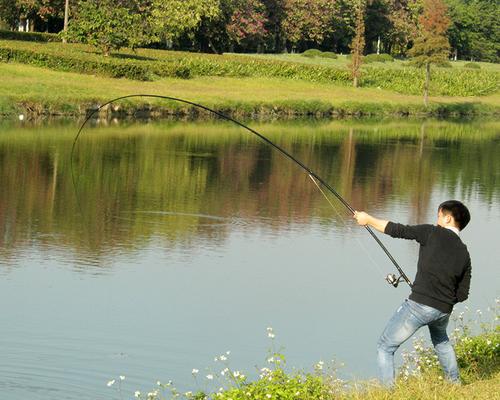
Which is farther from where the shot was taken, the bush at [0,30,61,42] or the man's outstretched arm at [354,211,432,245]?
the bush at [0,30,61,42]

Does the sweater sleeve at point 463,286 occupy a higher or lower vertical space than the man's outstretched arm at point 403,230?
lower

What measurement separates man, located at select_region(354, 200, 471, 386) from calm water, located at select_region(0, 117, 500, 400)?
1.79 m

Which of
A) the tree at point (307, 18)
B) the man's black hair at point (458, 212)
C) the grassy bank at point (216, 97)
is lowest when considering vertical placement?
the grassy bank at point (216, 97)

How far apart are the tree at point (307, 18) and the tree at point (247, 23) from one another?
3.48 meters

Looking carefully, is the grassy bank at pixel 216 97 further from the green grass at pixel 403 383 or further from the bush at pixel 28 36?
the green grass at pixel 403 383

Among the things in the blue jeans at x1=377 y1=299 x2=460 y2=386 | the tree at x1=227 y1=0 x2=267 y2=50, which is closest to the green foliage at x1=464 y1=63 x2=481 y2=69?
the tree at x1=227 y1=0 x2=267 y2=50

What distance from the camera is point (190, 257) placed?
17.7 metres

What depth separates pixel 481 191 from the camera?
94.7ft

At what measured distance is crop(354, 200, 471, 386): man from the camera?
866 centimetres

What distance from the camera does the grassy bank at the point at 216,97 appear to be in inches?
1706

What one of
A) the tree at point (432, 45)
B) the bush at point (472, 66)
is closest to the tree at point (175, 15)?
the tree at point (432, 45)

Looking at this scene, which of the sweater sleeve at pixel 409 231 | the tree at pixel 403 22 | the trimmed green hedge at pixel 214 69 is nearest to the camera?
the sweater sleeve at pixel 409 231

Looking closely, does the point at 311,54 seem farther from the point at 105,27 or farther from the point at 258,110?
the point at 258,110

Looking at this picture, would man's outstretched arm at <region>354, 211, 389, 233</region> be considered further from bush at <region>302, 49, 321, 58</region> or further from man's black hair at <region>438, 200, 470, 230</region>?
bush at <region>302, 49, 321, 58</region>
